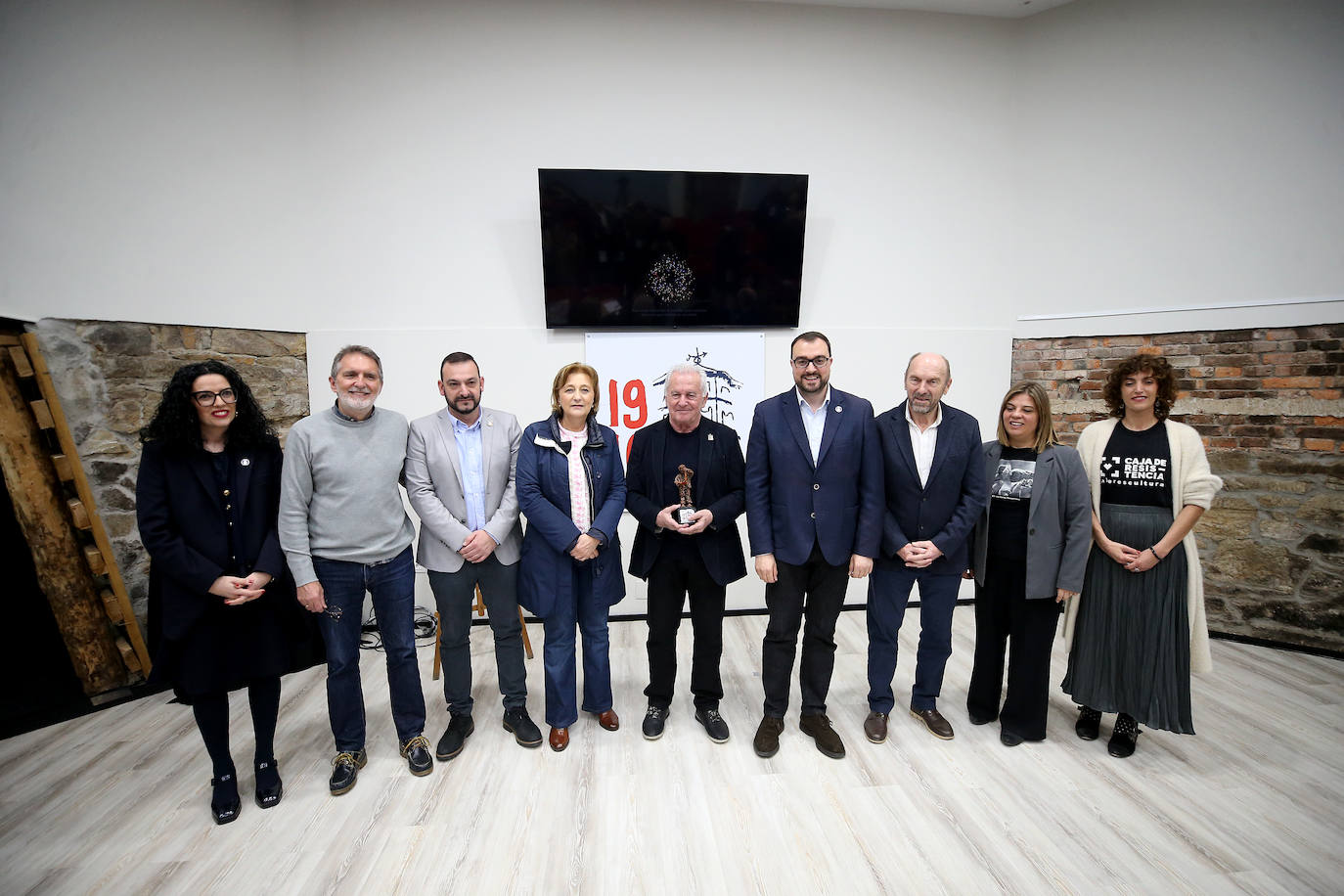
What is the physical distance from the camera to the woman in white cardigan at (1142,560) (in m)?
2.40

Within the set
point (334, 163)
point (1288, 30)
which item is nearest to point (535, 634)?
point (334, 163)

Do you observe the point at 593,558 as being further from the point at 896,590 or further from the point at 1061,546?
the point at 1061,546

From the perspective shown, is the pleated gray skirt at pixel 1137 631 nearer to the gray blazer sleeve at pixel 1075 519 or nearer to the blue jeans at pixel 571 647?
the gray blazer sleeve at pixel 1075 519

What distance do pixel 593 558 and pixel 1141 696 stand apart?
8.09 feet

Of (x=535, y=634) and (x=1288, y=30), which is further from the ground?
(x=1288, y=30)

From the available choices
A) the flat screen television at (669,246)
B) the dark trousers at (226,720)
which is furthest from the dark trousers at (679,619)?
the flat screen television at (669,246)

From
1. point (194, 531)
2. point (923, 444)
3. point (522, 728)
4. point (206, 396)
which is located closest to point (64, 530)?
point (194, 531)

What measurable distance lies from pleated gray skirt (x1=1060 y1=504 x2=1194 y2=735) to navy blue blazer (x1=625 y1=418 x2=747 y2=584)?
1605 millimetres

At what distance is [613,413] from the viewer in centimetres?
393

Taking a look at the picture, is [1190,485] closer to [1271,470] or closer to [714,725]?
[1271,470]

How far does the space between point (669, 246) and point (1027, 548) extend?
105 inches

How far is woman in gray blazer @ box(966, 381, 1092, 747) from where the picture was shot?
2.45 metres

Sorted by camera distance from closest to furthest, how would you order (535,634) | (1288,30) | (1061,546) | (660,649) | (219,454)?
(219,454), (1061,546), (660,649), (1288,30), (535,634)

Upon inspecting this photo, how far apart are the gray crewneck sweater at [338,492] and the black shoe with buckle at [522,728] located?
0.95 meters
